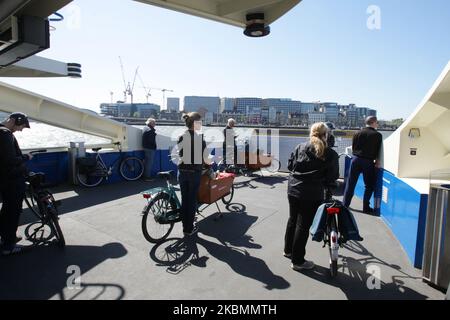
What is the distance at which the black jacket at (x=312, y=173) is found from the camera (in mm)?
3164

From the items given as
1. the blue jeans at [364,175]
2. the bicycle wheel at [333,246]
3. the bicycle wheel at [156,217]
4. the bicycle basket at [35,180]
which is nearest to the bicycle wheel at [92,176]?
the bicycle basket at [35,180]

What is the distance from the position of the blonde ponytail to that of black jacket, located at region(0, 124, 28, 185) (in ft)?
11.6

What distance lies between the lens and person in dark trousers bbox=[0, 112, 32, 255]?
3.49m

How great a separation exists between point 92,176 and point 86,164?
37 centimetres

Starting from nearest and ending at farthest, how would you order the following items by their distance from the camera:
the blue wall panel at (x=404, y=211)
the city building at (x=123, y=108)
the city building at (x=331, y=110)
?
the blue wall panel at (x=404, y=211) → the city building at (x=331, y=110) → the city building at (x=123, y=108)

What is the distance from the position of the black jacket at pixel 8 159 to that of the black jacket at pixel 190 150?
1.99m

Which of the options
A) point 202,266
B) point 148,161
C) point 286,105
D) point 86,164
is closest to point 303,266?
point 202,266

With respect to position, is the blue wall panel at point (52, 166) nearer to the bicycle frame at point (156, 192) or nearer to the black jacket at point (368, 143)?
the bicycle frame at point (156, 192)

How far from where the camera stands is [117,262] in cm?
350

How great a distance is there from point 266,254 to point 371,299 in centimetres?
132

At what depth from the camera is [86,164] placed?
7.31 meters

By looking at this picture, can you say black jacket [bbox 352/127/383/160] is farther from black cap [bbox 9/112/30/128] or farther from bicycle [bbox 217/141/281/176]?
black cap [bbox 9/112/30/128]
